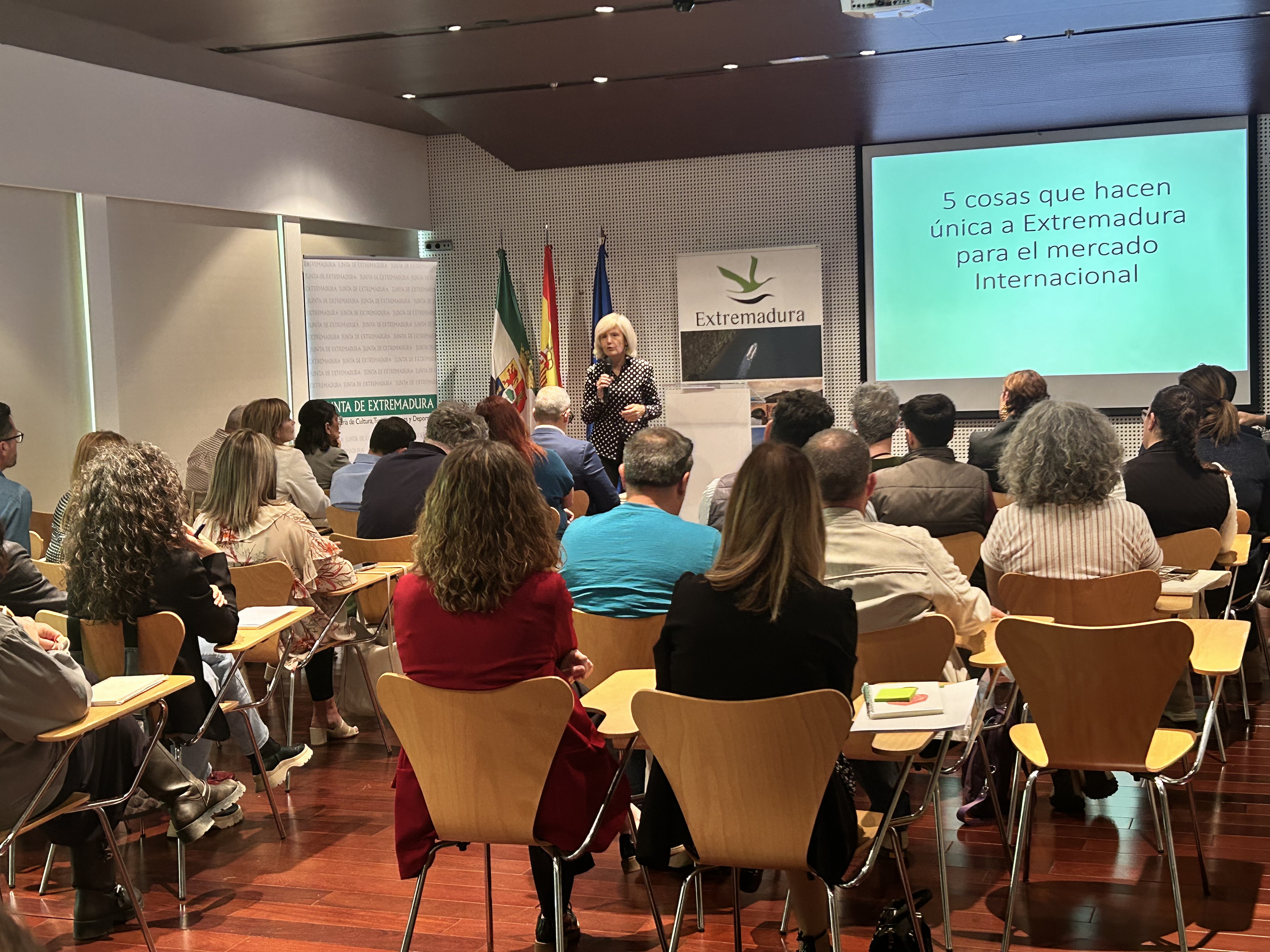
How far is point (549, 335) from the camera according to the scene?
10203 mm

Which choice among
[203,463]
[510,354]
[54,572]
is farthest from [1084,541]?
[510,354]

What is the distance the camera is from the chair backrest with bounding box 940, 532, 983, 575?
4777 mm

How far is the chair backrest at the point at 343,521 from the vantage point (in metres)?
6.28

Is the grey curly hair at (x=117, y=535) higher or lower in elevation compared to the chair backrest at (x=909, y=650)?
higher

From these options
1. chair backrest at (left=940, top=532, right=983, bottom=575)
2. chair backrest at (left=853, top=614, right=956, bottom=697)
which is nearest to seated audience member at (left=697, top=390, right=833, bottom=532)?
chair backrest at (left=940, top=532, right=983, bottom=575)

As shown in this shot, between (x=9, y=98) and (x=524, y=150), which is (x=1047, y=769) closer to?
(x=9, y=98)

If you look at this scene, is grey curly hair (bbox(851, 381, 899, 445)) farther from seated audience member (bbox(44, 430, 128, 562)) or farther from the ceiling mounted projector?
A: seated audience member (bbox(44, 430, 128, 562))

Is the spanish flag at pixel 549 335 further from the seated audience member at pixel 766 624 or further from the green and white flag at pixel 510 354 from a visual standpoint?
the seated audience member at pixel 766 624

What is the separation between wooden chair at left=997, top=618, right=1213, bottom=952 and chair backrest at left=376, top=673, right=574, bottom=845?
117cm

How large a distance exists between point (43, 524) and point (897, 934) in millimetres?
5461

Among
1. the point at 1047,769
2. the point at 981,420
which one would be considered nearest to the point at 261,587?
the point at 1047,769

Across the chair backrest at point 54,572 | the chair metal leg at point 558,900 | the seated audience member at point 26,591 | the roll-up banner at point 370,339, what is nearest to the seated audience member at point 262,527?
the chair backrest at point 54,572

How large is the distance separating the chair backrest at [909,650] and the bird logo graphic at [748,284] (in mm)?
6655

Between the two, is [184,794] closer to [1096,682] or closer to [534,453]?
[534,453]
